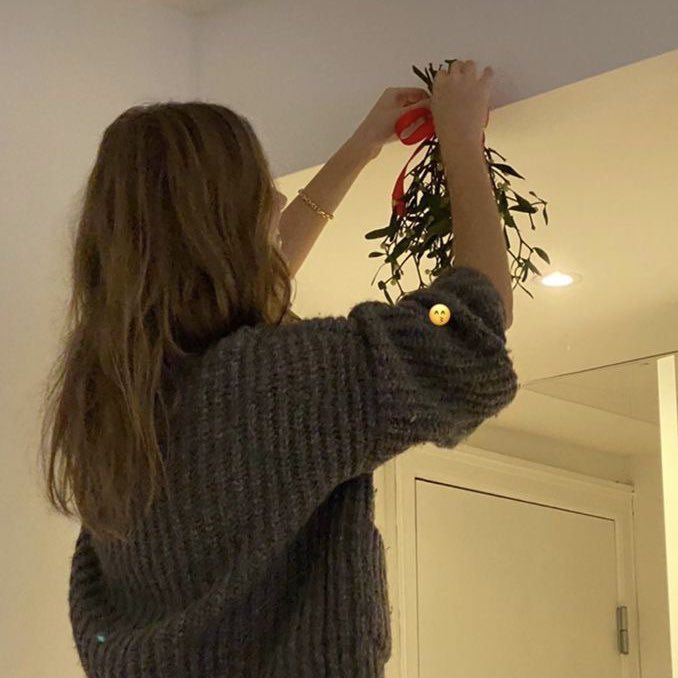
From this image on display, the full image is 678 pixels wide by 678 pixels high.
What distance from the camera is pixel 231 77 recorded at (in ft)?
5.67

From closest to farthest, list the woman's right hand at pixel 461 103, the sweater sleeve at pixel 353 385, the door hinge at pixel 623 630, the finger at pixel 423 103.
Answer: the sweater sleeve at pixel 353 385 → the woman's right hand at pixel 461 103 → the finger at pixel 423 103 → the door hinge at pixel 623 630

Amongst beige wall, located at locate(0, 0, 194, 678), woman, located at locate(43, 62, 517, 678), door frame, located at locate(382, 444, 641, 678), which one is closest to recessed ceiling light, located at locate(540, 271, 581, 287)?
door frame, located at locate(382, 444, 641, 678)

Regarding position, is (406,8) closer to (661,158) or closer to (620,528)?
(661,158)

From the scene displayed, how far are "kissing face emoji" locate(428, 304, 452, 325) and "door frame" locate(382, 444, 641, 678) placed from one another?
1.17 meters

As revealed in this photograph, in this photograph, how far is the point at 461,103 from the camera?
4.33 feet

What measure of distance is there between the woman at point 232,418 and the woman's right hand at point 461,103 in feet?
0.68

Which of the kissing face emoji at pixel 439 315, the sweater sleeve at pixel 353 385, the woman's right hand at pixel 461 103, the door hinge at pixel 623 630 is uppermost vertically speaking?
the woman's right hand at pixel 461 103

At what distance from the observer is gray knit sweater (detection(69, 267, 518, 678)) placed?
1005 millimetres

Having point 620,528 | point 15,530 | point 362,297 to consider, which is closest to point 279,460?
point 15,530

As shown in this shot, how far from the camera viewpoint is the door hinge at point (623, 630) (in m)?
2.09

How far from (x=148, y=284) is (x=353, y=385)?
20 centimetres

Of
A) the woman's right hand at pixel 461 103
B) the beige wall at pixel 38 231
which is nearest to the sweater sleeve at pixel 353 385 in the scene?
the woman's right hand at pixel 461 103

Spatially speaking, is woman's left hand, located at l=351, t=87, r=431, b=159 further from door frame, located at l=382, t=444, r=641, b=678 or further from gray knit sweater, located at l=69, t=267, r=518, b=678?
door frame, located at l=382, t=444, r=641, b=678

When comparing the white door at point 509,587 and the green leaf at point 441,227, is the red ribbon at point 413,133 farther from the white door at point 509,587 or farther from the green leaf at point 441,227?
the white door at point 509,587
